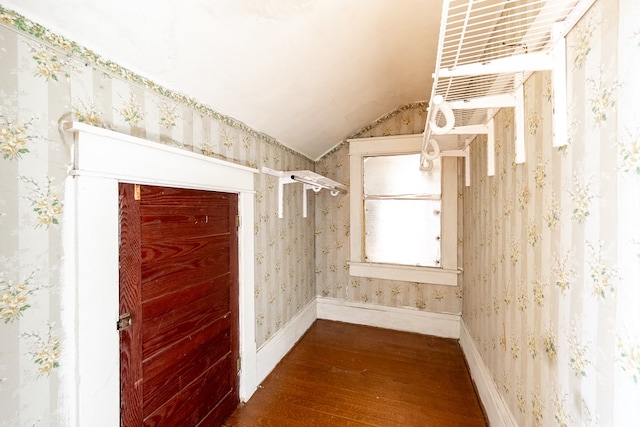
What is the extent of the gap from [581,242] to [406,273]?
221 cm

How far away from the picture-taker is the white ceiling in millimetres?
968

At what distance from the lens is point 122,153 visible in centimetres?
105

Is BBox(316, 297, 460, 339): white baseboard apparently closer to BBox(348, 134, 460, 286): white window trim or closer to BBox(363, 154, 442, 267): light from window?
BBox(348, 134, 460, 286): white window trim

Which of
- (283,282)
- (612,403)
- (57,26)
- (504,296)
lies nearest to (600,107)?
(612,403)

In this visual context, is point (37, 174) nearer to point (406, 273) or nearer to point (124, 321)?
point (124, 321)

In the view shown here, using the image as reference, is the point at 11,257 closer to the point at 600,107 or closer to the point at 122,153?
the point at 122,153

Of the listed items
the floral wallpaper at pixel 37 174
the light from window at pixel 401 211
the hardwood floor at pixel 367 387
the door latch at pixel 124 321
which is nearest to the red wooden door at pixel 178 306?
the door latch at pixel 124 321

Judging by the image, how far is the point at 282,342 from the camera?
7.89ft

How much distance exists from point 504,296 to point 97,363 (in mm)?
1886

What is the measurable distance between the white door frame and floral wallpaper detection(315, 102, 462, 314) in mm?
2201

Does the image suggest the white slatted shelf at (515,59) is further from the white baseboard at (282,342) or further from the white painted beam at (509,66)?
the white baseboard at (282,342)

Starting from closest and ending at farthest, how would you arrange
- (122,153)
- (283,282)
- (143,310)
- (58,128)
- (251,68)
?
1. (58,128)
2. (122,153)
3. (143,310)
4. (251,68)
5. (283,282)

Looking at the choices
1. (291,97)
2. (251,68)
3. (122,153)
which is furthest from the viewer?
(291,97)

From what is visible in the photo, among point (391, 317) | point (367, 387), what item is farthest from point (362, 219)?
point (367, 387)
